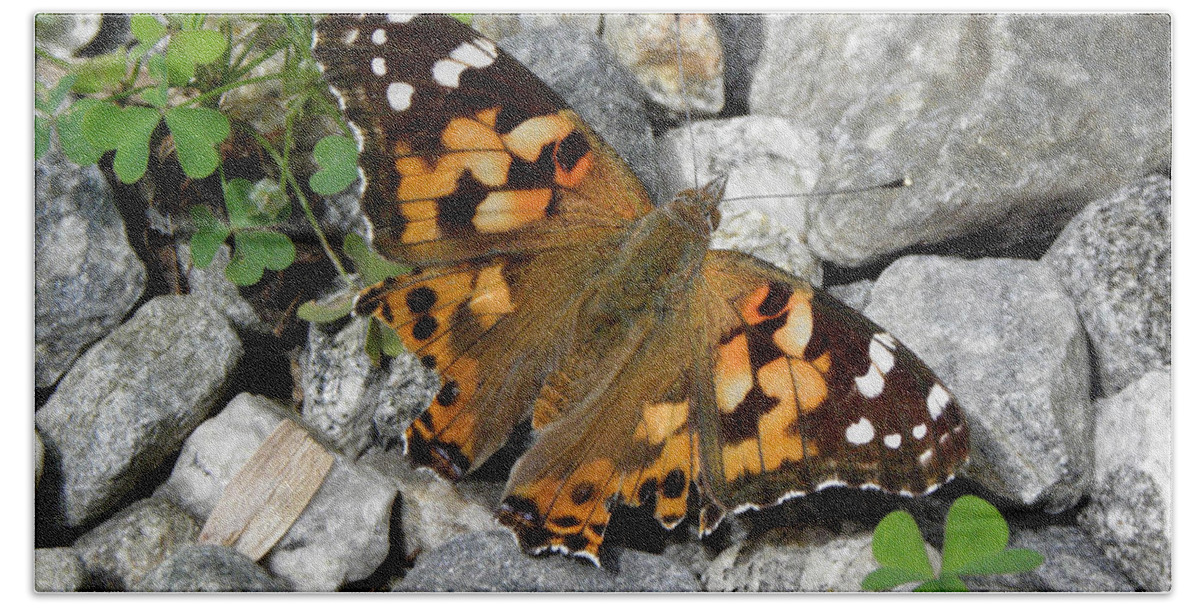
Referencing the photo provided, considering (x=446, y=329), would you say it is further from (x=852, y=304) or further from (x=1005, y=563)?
(x=1005, y=563)

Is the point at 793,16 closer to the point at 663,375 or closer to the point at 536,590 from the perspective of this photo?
the point at 663,375

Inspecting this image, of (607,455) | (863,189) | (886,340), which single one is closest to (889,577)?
(886,340)

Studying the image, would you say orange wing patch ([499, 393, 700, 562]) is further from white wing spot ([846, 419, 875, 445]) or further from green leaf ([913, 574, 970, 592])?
green leaf ([913, 574, 970, 592])

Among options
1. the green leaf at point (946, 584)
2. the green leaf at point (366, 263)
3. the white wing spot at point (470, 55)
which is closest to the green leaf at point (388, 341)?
the green leaf at point (366, 263)

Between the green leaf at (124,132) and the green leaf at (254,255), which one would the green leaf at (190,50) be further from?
the green leaf at (254,255)

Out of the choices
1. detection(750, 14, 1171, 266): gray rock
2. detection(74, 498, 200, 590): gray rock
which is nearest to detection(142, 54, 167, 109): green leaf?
detection(74, 498, 200, 590): gray rock
